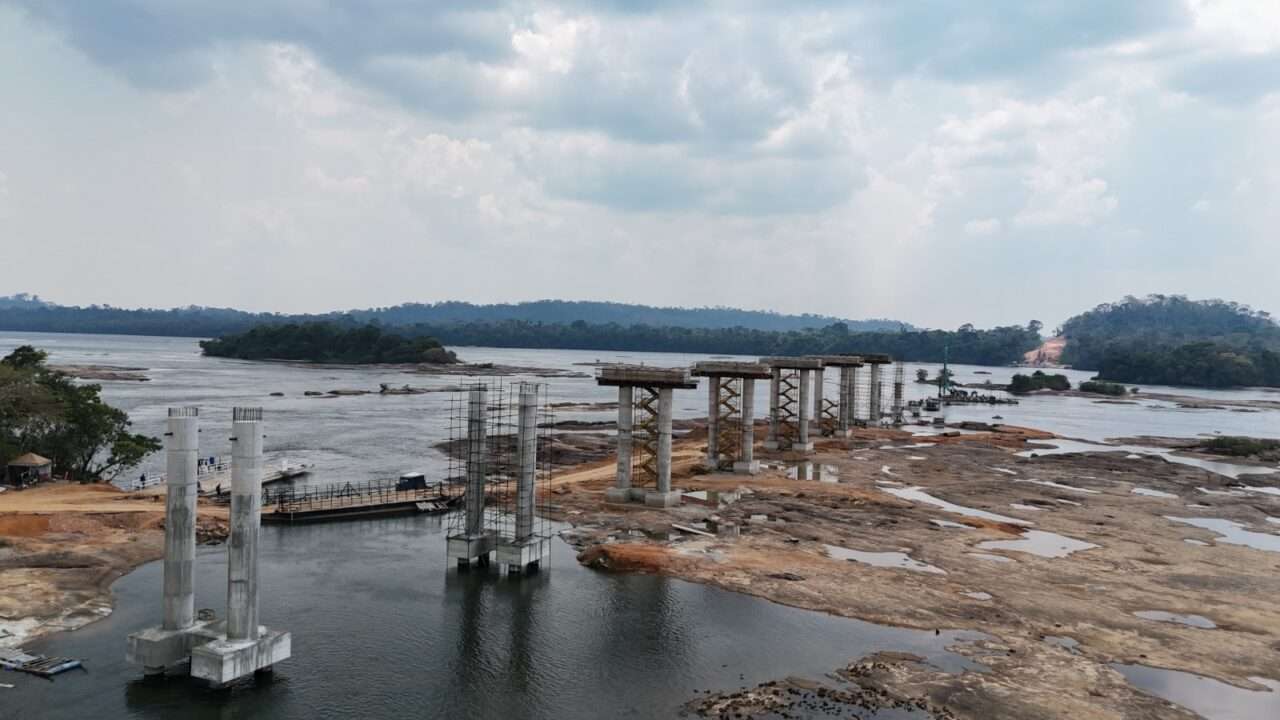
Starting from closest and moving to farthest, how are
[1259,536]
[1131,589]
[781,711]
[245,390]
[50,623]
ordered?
1. [781,711]
2. [50,623]
3. [1131,589]
4. [1259,536]
5. [245,390]

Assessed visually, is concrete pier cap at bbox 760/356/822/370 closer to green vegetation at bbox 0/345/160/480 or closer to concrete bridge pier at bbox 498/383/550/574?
concrete bridge pier at bbox 498/383/550/574

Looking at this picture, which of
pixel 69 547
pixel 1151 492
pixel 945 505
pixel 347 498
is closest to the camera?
pixel 69 547

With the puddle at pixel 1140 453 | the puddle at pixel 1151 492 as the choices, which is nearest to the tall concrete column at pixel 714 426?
the puddle at pixel 1151 492

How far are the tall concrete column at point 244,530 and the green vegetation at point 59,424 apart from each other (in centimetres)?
4014

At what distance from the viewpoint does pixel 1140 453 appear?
96.7 meters

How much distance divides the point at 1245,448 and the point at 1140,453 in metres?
13.4

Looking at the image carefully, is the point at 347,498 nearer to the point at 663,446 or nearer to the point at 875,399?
Result: the point at 663,446

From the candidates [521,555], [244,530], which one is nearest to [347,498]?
[521,555]

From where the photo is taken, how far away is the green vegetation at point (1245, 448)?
97519 mm

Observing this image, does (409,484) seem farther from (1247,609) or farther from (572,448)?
(1247,609)

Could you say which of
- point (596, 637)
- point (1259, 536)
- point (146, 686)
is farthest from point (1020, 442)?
point (146, 686)

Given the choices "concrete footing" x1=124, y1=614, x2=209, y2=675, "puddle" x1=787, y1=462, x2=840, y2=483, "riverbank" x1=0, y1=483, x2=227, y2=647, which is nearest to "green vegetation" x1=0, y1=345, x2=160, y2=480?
"riverbank" x1=0, y1=483, x2=227, y2=647

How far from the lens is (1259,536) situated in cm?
5434

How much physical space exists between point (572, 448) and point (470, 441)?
161 ft
